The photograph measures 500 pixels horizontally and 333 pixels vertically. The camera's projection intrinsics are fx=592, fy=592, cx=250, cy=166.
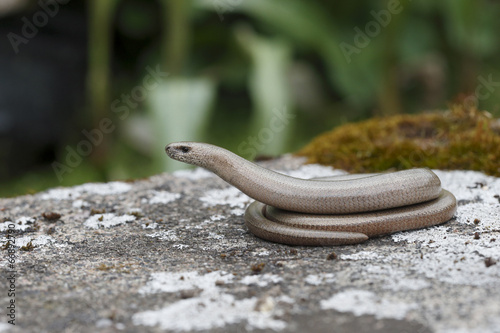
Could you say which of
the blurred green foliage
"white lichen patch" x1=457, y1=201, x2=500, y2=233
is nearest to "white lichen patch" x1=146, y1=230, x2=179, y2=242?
"white lichen patch" x1=457, y1=201, x2=500, y2=233

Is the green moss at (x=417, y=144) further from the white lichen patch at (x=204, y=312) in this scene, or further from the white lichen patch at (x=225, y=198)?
the white lichen patch at (x=204, y=312)

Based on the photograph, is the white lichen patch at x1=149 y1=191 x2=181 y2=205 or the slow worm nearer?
the slow worm

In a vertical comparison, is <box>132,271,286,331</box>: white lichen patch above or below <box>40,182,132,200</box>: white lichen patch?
below

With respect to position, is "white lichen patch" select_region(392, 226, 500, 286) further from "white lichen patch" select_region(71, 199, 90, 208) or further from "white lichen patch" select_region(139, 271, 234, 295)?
"white lichen patch" select_region(71, 199, 90, 208)


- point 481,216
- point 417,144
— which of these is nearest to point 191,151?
point 481,216

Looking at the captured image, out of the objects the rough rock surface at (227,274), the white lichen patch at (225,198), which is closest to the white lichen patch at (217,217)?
the rough rock surface at (227,274)

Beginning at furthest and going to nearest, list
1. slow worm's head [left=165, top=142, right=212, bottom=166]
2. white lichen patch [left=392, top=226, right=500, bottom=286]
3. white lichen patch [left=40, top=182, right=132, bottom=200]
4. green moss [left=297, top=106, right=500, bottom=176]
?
green moss [left=297, top=106, right=500, bottom=176] → white lichen patch [left=40, top=182, right=132, bottom=200] → slow worm's head [left=165, top=142, right=212, bottom=166] → white lichen patch [left=392, top=226, right=500, bottom=286]

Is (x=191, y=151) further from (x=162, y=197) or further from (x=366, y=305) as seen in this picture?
(x=366, y=305)
